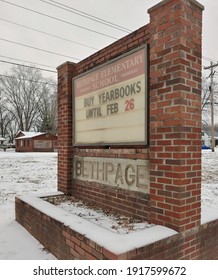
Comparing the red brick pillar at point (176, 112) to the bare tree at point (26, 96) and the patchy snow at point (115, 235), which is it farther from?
the bare tree at point (26, 96)

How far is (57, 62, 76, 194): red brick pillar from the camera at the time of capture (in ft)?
17.4

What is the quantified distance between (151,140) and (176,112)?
536mm

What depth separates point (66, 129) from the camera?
212 inches

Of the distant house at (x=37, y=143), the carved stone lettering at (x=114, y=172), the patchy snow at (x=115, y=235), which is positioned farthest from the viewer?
the distant house at (x=37, y=143)

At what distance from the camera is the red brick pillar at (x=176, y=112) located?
9.59 feet

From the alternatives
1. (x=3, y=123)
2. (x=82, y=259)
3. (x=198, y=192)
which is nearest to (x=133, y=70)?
(x=198, y=192)

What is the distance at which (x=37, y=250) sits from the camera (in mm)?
3805

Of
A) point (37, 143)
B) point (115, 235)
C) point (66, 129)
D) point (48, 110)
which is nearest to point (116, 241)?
point (115, 235)

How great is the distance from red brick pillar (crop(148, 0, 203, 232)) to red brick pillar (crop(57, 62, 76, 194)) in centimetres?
250

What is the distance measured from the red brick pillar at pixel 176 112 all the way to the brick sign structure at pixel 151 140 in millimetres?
12

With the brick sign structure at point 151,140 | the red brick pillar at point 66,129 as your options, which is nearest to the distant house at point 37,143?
the red brick pillar at point 66,129

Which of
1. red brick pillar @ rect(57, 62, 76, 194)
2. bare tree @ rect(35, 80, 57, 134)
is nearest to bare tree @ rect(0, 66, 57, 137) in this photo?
bare tree @ rect(35, 80, 57, 134)

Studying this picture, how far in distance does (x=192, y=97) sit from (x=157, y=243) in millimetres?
1767

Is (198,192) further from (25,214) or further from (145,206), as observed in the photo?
(25,214)
